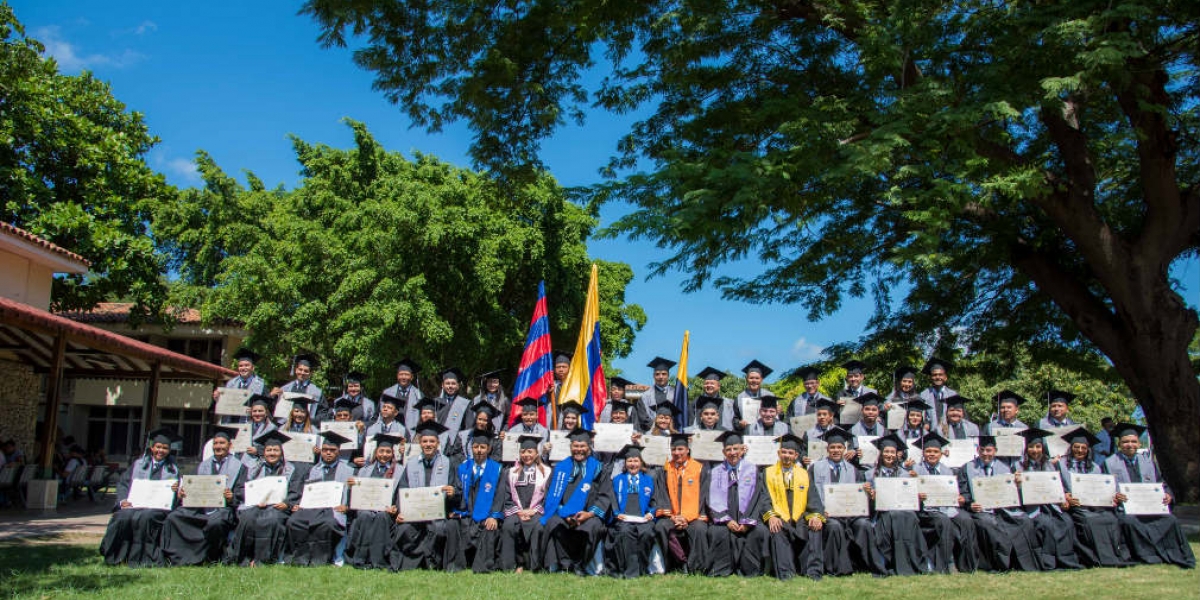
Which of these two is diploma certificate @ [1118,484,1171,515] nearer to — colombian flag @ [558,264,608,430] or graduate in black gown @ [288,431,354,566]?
colombian flag @ [558,264,608,430]

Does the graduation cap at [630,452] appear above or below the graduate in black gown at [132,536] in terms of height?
above

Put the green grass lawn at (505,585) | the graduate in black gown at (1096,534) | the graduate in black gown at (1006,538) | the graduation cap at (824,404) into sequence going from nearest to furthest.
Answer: the green grass lawn at (505,585) → the graduate in black gown at (1006,538) → the graduate in black gown at (1096,534) → the graduation cap at (824,404)

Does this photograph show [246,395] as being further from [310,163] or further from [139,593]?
[310,163]

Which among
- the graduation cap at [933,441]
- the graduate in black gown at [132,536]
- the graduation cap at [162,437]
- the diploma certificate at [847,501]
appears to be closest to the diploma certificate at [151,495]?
the graduate in black gown at [132,536]

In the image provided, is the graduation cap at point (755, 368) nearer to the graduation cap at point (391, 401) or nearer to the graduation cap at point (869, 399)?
the graduation cap at point (869, 399)

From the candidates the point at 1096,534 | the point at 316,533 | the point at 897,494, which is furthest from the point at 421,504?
the point at 1096,534

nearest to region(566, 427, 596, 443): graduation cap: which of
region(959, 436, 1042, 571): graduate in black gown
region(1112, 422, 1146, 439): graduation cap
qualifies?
region(959, 436, 1042, 571): graduate in black gown

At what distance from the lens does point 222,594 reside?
7531 millimetres

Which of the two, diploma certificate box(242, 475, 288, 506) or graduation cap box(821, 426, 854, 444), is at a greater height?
graduation cap box(821, 426, 854, 444)

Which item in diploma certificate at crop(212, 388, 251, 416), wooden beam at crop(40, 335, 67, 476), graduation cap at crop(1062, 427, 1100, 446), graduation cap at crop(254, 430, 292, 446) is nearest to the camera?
graduation cap at crop(254, 430, 292, 446)

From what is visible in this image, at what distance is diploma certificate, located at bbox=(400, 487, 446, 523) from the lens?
960 centimetres

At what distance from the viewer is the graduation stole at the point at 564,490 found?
959 cm

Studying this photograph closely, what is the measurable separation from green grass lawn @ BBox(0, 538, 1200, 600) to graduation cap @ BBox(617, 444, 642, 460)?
55.5 inches

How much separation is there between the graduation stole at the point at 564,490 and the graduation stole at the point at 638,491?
0.31m
